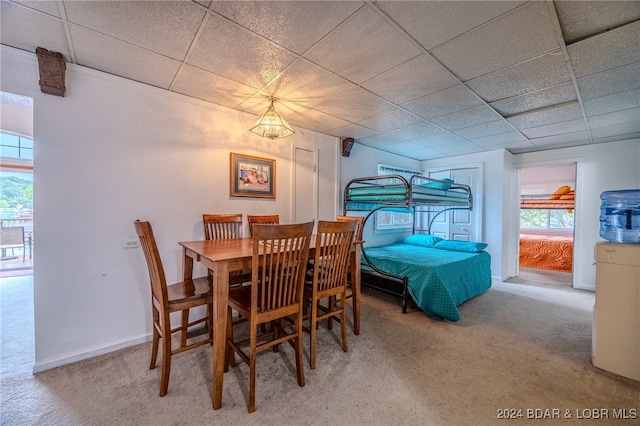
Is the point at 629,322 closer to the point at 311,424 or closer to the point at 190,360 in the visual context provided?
the point at 311,424

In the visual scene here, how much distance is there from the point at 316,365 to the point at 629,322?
2.36 m

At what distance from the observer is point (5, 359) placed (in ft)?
6.54

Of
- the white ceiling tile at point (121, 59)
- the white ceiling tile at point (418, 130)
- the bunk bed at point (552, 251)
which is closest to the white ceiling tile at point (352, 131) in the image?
the white ceiling tile at point (418, 130)

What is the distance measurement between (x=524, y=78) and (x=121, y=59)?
3.24m

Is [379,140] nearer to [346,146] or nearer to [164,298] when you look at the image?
[346,146]

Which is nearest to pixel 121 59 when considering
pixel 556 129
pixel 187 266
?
pixel 187 266

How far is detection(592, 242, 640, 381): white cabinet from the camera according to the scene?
1.86 metres

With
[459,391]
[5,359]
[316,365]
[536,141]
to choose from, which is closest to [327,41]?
[316,365]

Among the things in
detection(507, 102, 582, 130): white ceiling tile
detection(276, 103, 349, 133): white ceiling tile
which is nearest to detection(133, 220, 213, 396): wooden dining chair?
detection(276, 103, 349, 133): white ceiling tile

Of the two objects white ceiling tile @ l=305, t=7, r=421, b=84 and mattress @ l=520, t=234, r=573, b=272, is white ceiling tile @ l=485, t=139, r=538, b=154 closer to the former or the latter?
mattress @ l=520, t=234, r=573, b=272

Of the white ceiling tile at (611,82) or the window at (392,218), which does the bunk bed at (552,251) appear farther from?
the white ceiling tile at (611,82)

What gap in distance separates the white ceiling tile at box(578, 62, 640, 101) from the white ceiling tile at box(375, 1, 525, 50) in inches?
53.5

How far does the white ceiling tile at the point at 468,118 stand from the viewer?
281cm

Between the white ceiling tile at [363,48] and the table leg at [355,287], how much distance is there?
5.25 ft
